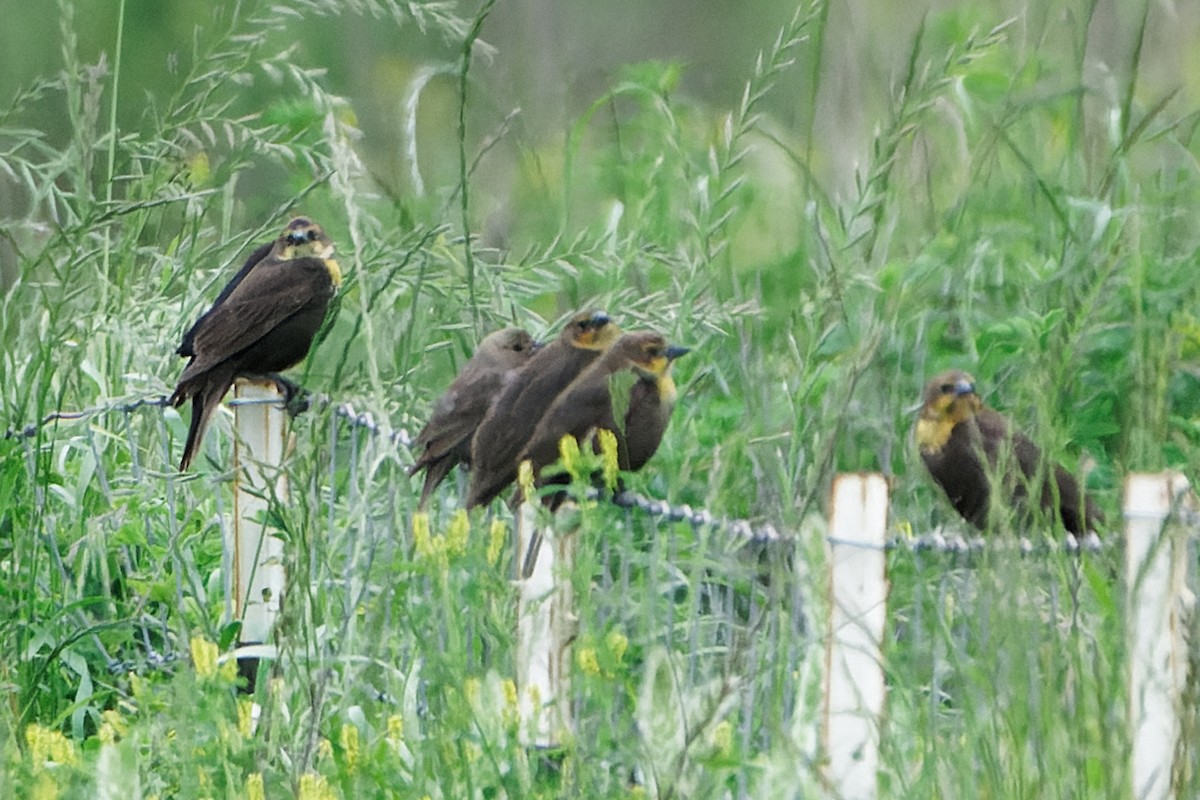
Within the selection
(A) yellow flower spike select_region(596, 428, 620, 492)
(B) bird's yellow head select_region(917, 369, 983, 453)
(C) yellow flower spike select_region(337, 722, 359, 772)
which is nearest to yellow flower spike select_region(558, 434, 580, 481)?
(A) yellow flower spike select_region(596, 428, 620, 492)

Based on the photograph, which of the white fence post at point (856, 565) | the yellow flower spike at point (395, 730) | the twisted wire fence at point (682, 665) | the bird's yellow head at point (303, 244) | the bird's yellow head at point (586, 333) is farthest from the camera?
the bird's yellow head at point (303, 244)

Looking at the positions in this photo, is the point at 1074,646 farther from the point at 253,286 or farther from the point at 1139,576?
the point at 253,286

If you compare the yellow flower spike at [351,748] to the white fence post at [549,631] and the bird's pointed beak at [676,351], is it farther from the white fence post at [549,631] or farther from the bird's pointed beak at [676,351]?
the bird's pointed beak at [676,351]

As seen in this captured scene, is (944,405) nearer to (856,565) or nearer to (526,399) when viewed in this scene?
(526,399)

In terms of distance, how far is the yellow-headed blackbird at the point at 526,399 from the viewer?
4.11 meters

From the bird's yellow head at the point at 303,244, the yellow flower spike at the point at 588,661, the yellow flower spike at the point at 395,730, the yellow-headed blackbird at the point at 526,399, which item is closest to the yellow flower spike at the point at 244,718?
the yellow flower spike at the point at 395,730

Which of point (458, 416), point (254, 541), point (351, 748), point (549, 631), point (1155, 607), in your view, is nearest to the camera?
point (351, 748)

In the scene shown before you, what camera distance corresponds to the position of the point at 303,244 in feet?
18.5

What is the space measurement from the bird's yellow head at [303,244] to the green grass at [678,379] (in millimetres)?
201

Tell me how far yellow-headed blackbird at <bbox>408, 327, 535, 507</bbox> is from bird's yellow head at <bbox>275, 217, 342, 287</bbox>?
3.70ft

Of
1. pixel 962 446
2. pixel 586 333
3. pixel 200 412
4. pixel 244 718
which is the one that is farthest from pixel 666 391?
pixel 244 718

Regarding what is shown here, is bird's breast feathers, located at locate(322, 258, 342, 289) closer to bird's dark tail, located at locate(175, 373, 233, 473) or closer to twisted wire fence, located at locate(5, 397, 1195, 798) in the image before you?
bird's dark tail, located at locate(175, 373, 233, 473)

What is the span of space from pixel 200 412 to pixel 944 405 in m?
1.88

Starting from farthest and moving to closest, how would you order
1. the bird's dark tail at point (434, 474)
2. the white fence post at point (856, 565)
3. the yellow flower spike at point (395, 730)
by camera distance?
the bird's dark tail at point (434, 474) < the white fence post at point (856, 565) < the yellow flower spike at point (395, 730)
